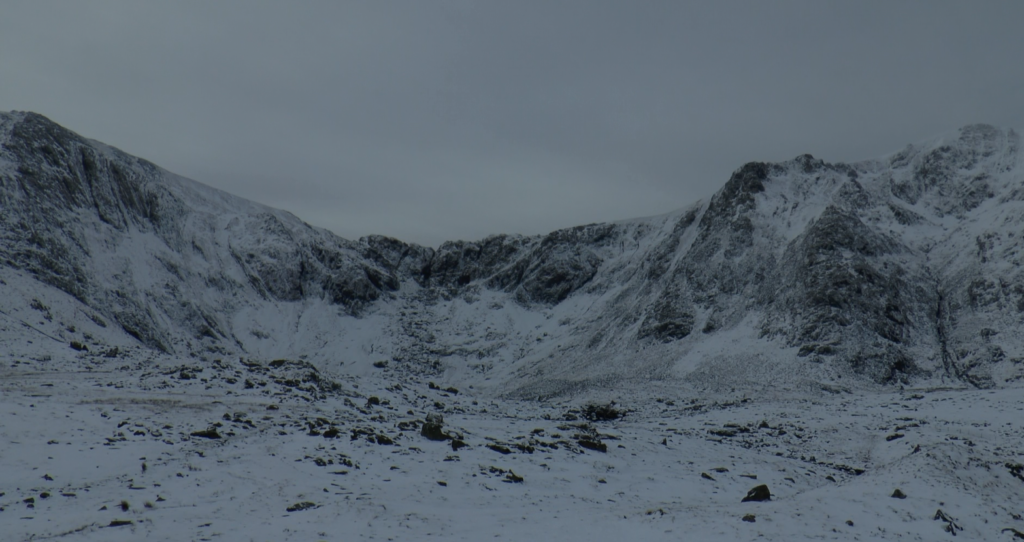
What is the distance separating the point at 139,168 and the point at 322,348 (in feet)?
150

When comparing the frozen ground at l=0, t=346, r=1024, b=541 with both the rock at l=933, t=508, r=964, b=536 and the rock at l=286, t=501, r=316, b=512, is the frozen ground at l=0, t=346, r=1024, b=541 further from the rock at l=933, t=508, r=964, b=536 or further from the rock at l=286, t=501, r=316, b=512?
the rock at l=286, t=501, r=316, b=512

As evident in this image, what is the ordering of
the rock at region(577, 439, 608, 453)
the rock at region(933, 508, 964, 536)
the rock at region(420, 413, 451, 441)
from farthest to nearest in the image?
the rock at region(577, 439, 608, 453) < the rock at region(420, 413, 451, 441) < the rock at region(933, 508, 964, 536)

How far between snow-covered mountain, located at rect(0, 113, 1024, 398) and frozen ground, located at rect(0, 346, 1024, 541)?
68.1 ft

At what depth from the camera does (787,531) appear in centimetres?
1283

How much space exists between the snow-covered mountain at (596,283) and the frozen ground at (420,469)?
20761 mm

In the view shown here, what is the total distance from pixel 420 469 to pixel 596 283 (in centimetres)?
9894

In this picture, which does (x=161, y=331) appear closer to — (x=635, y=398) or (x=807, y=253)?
(x=635, y=398)

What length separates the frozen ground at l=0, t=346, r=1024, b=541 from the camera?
13328mm

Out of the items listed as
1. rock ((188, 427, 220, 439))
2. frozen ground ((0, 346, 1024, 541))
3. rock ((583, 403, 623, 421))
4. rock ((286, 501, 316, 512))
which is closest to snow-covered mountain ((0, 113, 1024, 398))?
frozen ground ((0, 346, 1024, 541))

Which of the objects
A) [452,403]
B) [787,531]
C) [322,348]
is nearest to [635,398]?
[452,403]

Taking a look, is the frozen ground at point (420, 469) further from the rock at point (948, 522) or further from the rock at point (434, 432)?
the rock at point (434, 432)

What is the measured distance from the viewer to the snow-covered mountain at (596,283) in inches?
2373

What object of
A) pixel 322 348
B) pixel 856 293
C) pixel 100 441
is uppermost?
pixel 856 293

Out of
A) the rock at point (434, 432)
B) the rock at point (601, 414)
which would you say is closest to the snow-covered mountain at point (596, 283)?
the rock at point (601, 414)
